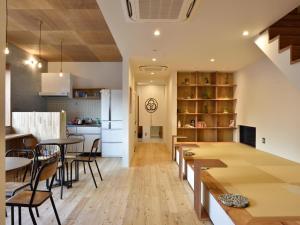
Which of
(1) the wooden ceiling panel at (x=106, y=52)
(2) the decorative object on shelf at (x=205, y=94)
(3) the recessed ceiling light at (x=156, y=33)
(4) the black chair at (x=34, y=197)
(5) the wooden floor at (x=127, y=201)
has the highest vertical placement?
(1) the wooden ceiling panel at (x=106, y=52)

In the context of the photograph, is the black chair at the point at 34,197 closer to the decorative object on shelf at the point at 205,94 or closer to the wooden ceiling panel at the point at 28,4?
the wooden ceiling panel at the point at 28,4

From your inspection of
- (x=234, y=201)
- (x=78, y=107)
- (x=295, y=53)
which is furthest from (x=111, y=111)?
(x=234, y=201)

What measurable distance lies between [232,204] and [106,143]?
16.2ft

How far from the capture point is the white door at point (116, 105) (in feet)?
21.6

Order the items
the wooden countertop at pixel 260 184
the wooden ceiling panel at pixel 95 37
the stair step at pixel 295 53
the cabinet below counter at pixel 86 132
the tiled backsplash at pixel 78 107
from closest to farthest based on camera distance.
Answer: the wooden countertop at pixel 260 184
the stair step at pixel 295 53
the wooden ceiling panel at pixel 95 37
the cabinet below counter at pixel 86 132
the tiled backsplash at pixel 78 107

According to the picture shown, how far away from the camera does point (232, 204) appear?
2.21m

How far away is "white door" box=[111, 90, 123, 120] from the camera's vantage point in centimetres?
657

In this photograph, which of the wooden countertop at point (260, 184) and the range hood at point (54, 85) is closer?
the wooden countertop at point (260, 184)

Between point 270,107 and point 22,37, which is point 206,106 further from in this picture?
point 22,37

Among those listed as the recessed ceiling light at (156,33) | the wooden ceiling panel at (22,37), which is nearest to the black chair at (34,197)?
the recessed ceiling light at (156,33)

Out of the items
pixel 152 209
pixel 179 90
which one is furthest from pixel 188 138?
pixel 152 209

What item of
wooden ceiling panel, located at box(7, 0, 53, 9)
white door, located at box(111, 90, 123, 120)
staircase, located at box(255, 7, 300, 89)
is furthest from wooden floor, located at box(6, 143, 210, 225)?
wooden ceiling panel, located at box(7, 0, 53, 9)

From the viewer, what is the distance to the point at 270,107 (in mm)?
5141

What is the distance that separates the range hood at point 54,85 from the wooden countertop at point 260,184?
14.2 ft
